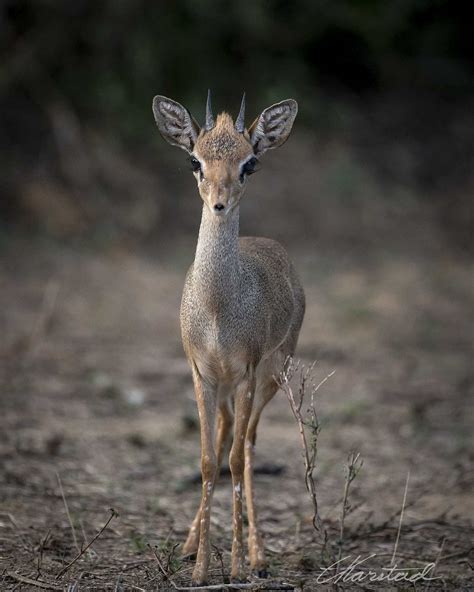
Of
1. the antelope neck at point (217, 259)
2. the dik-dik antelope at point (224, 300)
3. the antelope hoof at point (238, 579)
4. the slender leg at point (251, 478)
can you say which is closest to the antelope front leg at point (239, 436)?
the dik-dik antelope at point (224, 300)

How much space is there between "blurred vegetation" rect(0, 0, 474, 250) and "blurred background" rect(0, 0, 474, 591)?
4 centimetres

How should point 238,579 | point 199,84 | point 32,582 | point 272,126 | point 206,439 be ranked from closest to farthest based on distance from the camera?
point 32,582, point 238,579, point 206,439, point 272,126, point 199,84

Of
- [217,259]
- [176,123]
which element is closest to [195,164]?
[176,123]

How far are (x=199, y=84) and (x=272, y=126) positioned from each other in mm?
9848

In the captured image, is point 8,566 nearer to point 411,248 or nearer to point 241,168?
point 241,168

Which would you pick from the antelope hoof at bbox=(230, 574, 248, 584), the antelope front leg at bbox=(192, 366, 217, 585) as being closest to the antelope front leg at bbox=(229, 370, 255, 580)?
the antelope front leg at bbox=(192, 366, 217, 585)

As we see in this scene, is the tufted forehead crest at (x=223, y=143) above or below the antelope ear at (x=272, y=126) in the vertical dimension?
below

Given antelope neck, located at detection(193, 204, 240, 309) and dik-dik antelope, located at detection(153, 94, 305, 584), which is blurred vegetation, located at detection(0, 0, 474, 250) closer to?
dik-dik antelope, located at detection(153, 94, 305, 584)

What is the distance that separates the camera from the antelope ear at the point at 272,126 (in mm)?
5410

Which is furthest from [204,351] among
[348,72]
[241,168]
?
[348,72]

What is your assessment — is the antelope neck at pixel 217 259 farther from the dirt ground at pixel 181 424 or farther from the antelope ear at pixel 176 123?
the dirt ground at pixel 181 424

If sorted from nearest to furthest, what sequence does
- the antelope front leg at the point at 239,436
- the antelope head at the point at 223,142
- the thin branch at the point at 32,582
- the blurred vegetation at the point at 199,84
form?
the thin branch at the point at 32,582 → the antelope head at the point at 223,142 → the antelope front leg at the point at 239,436 → the blurred vegetation at the point at 199,84

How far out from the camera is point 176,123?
5477 millimetres

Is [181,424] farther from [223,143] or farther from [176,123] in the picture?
[223,143]
